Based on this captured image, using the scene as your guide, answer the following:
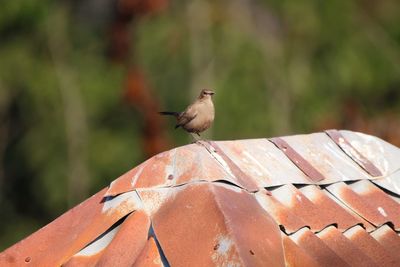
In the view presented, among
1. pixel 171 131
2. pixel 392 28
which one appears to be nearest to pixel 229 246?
pixel 171 131

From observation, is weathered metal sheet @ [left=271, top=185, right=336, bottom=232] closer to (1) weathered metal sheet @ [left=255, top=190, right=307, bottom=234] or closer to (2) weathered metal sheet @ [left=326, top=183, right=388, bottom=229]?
(1) weathered metal sheet @ [left=255, top=190, right=307, bottom=234]

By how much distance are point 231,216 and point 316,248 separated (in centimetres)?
48

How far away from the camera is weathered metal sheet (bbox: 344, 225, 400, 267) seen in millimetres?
5617

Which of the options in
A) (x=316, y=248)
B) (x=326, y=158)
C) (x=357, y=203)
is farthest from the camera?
(x=326, y=158)

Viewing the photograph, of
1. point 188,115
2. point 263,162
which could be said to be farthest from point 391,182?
point 188,115

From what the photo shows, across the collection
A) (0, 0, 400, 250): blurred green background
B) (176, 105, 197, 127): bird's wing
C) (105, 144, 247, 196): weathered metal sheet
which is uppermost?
(105, 144, 247, 196): weathered metal sheet

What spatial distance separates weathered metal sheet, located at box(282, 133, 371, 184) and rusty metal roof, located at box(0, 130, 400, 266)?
11 mm

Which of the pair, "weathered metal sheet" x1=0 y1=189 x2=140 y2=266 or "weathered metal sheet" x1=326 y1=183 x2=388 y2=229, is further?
"weathered metal sheet" x1=326 y1=183 x2=388 y2=229

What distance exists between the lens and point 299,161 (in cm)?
633

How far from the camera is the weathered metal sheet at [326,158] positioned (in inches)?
252

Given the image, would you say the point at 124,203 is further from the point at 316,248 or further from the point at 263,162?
the point at 316,248

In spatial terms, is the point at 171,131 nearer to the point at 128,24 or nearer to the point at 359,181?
the point at 128,24

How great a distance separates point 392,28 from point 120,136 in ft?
28.6

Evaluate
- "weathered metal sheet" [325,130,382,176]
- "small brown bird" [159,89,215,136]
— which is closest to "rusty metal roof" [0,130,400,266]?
"weathered metal sheet" [325,130,382,176]
